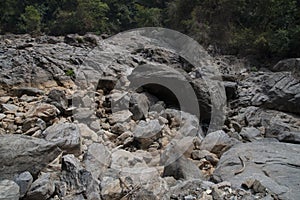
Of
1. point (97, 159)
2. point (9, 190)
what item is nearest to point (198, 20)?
point (97, 159)

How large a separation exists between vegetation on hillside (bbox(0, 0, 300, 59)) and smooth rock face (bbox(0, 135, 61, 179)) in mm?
9049

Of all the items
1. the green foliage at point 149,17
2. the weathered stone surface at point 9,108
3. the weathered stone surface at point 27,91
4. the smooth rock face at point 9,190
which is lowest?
the weathered stone surface at point 9,108

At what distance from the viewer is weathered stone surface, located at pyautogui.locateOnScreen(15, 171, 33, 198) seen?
2.47 metres

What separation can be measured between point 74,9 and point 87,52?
31.2 ft

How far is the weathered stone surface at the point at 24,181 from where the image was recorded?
2.47 m

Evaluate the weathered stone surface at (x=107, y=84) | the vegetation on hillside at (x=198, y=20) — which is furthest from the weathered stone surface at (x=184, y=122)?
the vegetation on hillside at (x=198, y=20)

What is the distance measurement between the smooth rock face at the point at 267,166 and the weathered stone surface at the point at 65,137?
5.16ft

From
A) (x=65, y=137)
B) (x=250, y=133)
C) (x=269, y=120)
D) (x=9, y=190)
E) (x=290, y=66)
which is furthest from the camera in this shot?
(x=290, y=66)

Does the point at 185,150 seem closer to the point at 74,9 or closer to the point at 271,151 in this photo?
the point at 271,151

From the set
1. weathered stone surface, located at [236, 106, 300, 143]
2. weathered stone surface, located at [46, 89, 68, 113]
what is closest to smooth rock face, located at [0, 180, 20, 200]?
weathered stone surface, located at [46, 89, 68, 113]

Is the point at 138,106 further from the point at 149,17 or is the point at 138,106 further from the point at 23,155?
the point at 149,17

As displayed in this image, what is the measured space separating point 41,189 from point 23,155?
1.37 ft

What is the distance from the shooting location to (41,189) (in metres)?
2.49

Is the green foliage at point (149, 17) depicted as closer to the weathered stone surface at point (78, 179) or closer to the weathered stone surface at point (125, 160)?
the weathered stone surface at point (125, 160)
